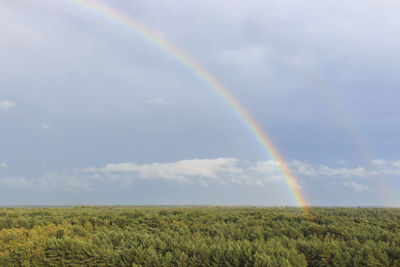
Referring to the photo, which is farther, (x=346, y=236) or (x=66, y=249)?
(x=346, y=236)

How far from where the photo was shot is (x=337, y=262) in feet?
30.3

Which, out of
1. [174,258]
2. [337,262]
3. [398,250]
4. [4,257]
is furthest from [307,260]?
[4,257]

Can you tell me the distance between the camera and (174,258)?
982 cm

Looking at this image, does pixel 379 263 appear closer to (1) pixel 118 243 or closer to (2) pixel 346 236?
(2) pixel 346 236

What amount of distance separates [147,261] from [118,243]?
3.87m

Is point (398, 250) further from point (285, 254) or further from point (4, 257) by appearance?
point (4, 257)

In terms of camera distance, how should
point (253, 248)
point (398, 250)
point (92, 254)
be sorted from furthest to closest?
point (92, 254) → point (253, 248) → point (398, 250)

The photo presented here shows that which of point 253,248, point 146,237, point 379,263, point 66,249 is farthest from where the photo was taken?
point 146,237

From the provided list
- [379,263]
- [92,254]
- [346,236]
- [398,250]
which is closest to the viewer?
[379,263]

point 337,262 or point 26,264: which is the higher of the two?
point 337,262

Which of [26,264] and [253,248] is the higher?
[253,248]

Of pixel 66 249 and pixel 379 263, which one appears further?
pixel 66 249

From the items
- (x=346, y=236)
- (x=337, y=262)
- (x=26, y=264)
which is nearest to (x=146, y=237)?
(x=26, y=264)

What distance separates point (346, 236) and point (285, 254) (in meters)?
7.63
